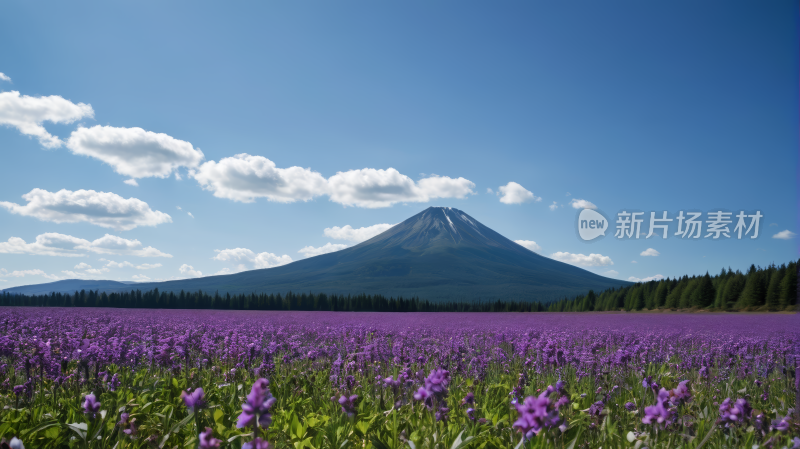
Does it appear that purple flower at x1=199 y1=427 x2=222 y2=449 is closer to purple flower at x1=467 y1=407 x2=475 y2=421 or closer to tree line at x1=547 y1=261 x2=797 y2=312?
purple flower at x1=467 y1=407 x2=475 y2=421

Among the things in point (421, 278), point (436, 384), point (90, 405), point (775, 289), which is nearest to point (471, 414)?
point (436, 384)

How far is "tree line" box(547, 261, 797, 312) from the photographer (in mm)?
56344

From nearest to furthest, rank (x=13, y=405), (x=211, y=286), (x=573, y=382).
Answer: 1. (x=13, y=405)
2. (x=573, y=382)
3. (x=211, y=286)

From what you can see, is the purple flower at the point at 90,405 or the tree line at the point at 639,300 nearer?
the purple flower at the point at 90,405

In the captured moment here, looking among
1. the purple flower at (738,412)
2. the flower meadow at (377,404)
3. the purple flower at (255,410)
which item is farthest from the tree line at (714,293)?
the purple flower at (255,410)

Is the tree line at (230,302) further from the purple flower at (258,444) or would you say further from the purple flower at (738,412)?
the purple flower at (258,444)

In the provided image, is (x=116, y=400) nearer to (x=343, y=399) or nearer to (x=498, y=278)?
(x=343, y=399)

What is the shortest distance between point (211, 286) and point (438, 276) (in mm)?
101023

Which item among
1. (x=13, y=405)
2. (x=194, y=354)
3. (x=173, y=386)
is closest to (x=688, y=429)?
(x=173, y=386)

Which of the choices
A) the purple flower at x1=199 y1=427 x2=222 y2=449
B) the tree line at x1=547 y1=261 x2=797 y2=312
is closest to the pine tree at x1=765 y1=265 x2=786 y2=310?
the tree line at x1=547 y1=261 x2=797 y2=312

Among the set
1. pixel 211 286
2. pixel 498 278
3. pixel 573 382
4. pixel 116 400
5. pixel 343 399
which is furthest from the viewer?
pixel 211 286

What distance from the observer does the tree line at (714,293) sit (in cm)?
5634

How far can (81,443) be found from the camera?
2.62 metres

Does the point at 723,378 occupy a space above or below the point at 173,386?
below
